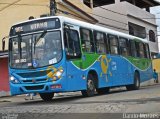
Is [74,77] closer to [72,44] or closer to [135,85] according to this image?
[72,44]

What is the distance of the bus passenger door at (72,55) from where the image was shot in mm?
16203

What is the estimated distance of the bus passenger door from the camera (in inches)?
638

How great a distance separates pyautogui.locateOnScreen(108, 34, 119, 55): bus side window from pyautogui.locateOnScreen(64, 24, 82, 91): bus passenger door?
402 centimetres

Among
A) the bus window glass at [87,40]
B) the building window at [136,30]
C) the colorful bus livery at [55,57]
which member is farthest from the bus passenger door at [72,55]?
the building window at [136,30]

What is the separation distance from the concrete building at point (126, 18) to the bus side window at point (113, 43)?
18968mm

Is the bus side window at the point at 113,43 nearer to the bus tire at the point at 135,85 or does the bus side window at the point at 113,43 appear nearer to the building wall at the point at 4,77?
the bus tire at the point at 135,85

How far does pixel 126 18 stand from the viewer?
144 feet

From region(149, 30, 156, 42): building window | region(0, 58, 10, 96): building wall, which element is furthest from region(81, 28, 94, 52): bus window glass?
region(149, 30, 156, 42): building window

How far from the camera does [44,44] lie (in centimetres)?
1608

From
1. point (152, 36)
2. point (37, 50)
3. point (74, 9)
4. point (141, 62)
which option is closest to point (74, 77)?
point (37, 50)

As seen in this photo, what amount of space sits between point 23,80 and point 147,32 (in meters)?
35.4

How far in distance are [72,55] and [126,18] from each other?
2794 cm

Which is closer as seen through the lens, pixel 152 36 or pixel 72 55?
pixel 72 55

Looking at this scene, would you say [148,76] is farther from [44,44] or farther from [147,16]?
[147,16]
